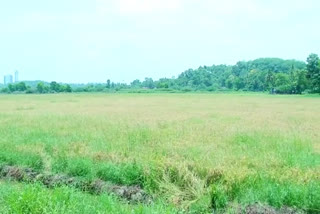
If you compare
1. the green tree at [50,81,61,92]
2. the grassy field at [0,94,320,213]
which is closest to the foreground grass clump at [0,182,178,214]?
the grassy field at [0,94,320,213]

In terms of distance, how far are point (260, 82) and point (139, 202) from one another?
8851 cm

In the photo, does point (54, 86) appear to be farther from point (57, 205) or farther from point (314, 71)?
point (57, 205)

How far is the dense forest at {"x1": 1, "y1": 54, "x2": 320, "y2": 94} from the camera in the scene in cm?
6556

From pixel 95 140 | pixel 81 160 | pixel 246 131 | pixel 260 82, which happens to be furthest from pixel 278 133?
pixel 260 82

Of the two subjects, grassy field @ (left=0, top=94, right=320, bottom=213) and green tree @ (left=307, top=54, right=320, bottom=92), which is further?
green tree @ (left=307, top=54, right=320, bottom=92)

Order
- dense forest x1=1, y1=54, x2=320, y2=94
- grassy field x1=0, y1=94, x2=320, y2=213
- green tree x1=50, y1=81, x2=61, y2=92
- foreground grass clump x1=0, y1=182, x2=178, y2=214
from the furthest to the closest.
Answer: green tree x1=50, y1=81, x2=61, y2=92 < dense forest x1=1, y1=54, x2=320, y2=94 < grassy field x1=0, y1=94, x2=320, y2=213 < foreground grass clump x1=0, y1=182, x2=178, y2=214

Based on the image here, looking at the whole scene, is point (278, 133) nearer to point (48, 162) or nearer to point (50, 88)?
point (48, 162)

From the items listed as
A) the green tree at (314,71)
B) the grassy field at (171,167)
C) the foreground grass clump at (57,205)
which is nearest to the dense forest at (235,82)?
the green tree at (314,71)

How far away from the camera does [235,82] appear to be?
103125 millimetres

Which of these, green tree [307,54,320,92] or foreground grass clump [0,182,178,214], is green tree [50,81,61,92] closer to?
green tree [307,54,320,92]

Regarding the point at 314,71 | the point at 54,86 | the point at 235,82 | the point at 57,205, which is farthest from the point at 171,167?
the point at 235,82

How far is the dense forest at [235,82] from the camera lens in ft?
215

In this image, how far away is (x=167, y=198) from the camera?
8031 millimetres

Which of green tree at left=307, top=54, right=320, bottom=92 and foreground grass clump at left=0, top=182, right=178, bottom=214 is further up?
green tree at left=307, top=54, right=320, bottom=92
